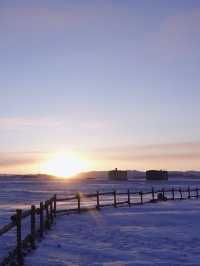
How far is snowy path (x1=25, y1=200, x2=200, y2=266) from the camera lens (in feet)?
46.0

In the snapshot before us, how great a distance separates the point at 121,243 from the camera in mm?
17250

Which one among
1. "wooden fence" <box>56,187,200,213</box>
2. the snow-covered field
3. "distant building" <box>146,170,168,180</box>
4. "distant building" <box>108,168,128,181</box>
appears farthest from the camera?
"distant building" <box>108,168,128,181</box>

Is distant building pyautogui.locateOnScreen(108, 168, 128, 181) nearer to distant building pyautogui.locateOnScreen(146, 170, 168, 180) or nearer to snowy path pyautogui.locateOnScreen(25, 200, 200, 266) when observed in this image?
distant building pyautogui.locateOnScreen(146, 170, 168, 180)

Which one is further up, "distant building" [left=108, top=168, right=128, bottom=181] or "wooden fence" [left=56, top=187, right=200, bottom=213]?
"distant building" [left=108, top=168, right=128, bottom=181]

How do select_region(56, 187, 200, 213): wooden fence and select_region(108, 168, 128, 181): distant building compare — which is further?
select_region(108, 168, 128, 181): distant building

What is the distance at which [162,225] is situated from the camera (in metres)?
23.3

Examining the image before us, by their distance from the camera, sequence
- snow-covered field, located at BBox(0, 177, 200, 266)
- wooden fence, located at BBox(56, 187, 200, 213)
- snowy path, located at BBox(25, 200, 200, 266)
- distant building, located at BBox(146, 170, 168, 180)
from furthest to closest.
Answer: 1. distant building, located at BBox(146, 170, 168, 180)
2. wooden fence, located at BBox(56, 187, 200, 213)
3. snow-covered field, located at BBox(0, 177, 200, 266)
4. snowy path, located at BBox(25, 200, 200, 266)

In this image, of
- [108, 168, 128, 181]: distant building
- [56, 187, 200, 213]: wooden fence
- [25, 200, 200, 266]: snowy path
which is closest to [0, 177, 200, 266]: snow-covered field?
[25, 200, 200, 266]: snowy path

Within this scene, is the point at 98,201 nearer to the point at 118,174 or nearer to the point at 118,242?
the point at 118,242

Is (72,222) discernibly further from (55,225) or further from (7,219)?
(7,219)

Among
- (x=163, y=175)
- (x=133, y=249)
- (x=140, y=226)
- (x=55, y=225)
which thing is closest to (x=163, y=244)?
(x=133, y=249)

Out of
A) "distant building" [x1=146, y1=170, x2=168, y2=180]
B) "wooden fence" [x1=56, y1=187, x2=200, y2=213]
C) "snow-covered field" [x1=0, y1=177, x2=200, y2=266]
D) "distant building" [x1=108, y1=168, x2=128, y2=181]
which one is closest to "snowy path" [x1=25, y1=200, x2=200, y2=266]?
"snow-covered field" [x1=0, y1=177, x2=200, y2=266]

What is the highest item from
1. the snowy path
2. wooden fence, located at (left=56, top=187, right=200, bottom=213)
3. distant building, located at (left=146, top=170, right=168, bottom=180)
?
distant building, located at (left=146, top=170, right=168, bottom=180)

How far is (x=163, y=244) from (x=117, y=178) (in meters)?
162
